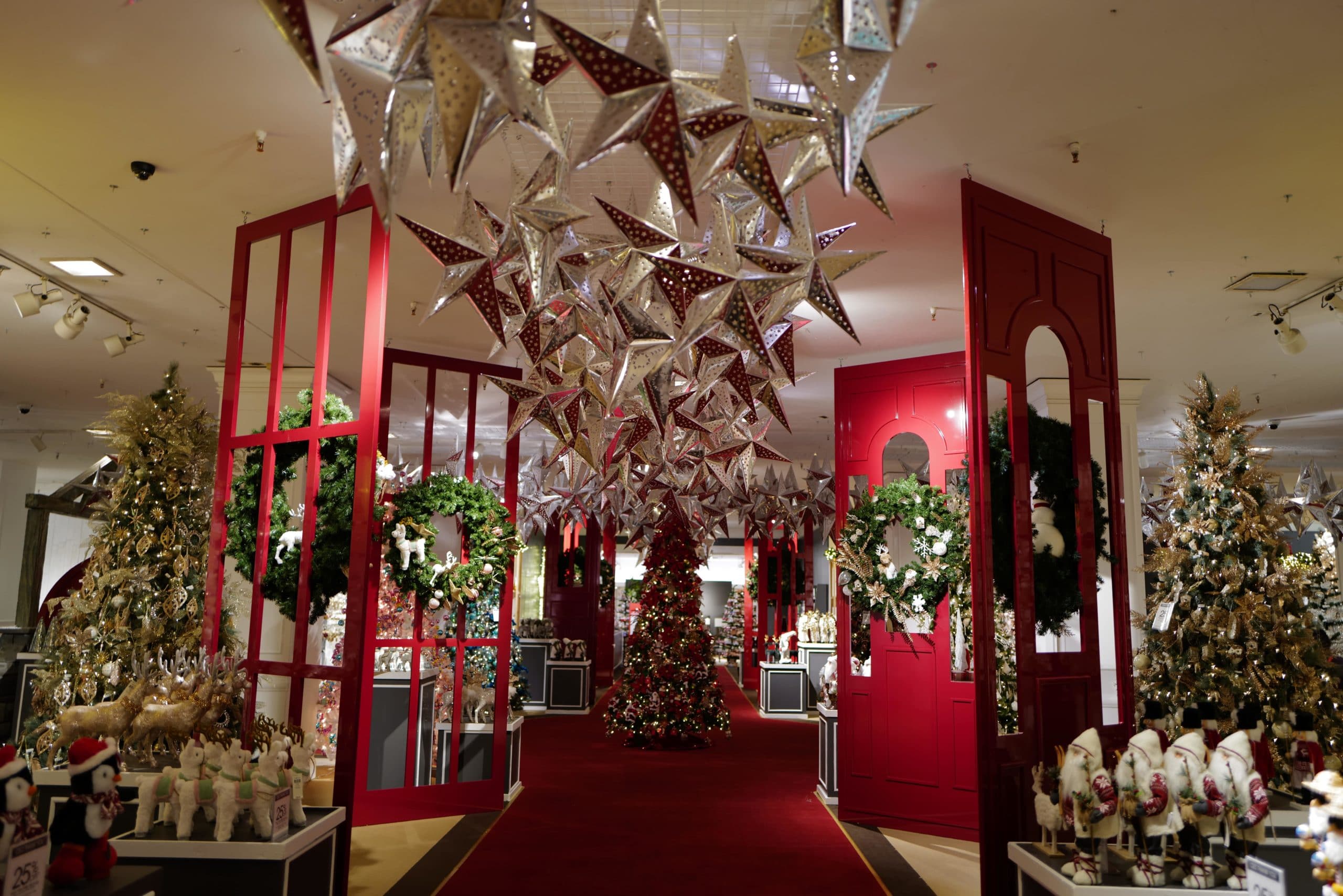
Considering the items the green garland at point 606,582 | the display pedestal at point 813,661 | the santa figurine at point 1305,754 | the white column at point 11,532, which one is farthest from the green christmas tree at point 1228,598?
the white column at point 11,532

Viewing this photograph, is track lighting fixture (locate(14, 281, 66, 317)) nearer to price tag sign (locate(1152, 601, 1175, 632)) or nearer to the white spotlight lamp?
price tag sign (locate(1152, 601, 1175, 632))

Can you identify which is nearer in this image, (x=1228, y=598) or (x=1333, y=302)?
(x=1228, y=598)

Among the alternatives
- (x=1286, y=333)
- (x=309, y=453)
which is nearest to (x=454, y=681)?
(x=309, y=453)

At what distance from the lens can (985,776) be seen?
4.12 metres

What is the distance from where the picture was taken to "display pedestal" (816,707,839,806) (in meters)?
7.74

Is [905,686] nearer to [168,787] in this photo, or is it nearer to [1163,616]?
[1163,616]

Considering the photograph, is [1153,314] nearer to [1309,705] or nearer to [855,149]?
[1309,705]

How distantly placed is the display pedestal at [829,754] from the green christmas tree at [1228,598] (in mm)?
2443

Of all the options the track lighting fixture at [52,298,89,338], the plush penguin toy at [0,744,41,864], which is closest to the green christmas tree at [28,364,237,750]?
the track lighting fixture at [52,298,89,338]

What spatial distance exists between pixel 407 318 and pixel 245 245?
305 cm

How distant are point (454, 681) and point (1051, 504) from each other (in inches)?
178

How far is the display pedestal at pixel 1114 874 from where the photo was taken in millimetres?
3092

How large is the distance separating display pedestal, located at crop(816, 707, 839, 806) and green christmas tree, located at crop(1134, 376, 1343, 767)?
2.44m

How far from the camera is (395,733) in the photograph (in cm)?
732
